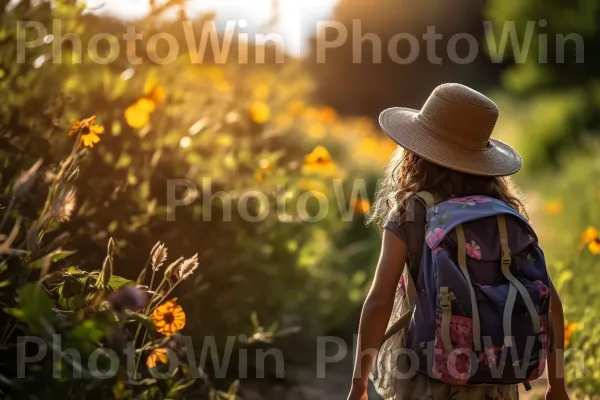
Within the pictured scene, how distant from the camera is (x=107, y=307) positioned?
6.06ft

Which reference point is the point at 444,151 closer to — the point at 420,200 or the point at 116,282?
the point at 420,200

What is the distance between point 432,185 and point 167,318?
2.37 ft

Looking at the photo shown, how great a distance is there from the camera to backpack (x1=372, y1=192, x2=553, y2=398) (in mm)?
1854

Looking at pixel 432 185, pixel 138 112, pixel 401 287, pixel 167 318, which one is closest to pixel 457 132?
pixel 432 185

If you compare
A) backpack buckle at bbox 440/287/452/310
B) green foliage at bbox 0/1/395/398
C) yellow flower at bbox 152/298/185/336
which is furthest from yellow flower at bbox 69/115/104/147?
backpack buckle at bbox 440/287/452/310

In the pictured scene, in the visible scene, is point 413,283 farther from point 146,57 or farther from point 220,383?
point 146,57

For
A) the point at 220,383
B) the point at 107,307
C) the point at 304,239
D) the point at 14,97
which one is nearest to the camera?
the point at 107,307

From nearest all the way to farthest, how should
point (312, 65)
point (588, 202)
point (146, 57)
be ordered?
point (146, 57), point (588, 202), point (312, 65)

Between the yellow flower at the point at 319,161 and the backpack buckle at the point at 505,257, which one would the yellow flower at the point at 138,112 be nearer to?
the yellow flower at the point at 319,161

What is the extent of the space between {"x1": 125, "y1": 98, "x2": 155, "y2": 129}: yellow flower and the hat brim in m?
1.34

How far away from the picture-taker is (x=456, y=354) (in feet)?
6.12

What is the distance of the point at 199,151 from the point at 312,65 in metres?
19.7

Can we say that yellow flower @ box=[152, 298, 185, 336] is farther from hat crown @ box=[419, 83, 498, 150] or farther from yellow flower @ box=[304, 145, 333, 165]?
yellow flower @ box=[304, 145, 333, 165]

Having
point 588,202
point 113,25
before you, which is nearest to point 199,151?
point 113,25
